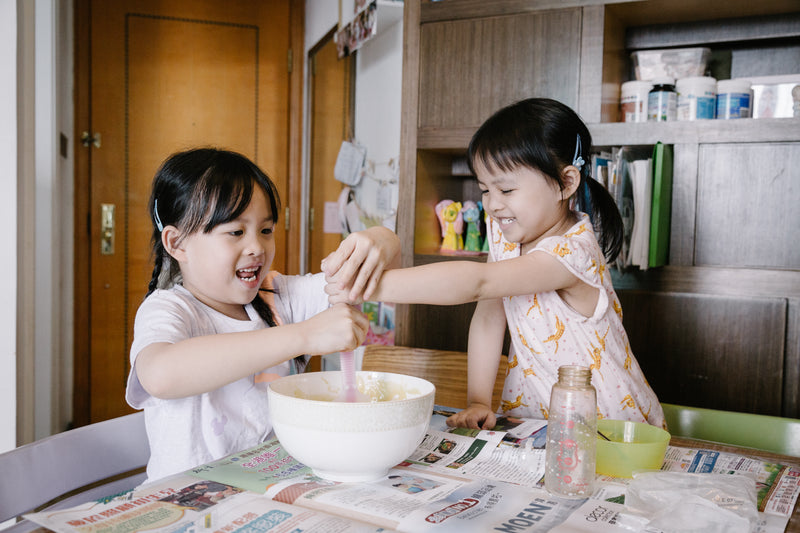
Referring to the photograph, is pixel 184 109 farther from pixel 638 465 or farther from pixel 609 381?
pixel 638 465

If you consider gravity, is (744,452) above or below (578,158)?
below

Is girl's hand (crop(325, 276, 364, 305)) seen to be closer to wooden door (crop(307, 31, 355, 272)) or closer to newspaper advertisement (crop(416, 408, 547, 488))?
newspaper advertisement (crop(416, 408, 547, 488))

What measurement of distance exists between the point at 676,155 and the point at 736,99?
225 millimetres

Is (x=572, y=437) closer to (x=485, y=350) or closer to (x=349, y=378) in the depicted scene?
(x=349, y=378)

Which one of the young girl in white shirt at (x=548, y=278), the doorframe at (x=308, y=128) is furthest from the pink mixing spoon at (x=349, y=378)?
the doorframe at (x=308, y=128)

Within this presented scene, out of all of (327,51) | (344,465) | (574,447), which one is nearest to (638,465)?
(574,447)

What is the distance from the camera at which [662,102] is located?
195 cm

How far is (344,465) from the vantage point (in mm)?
723

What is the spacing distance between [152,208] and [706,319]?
1.54 meters

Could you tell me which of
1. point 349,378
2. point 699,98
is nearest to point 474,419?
point 349,378

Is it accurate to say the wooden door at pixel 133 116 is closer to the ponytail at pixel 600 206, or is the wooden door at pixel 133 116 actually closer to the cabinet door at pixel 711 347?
the cabinet door at pixel 711 347

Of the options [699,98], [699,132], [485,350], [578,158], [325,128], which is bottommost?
[485,350]

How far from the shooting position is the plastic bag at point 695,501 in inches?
24.9

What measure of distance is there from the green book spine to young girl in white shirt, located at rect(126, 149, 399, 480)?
3.40 feet
